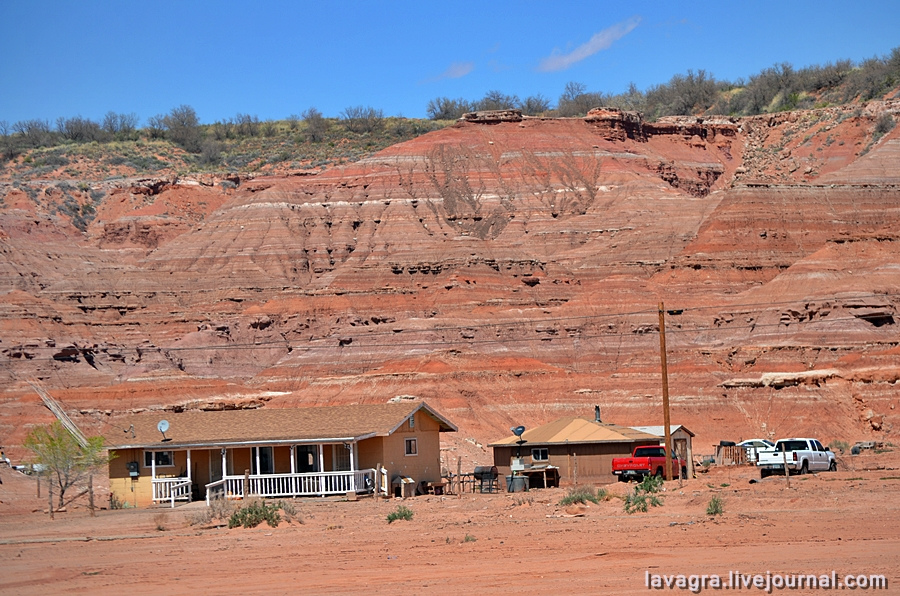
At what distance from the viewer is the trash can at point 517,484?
147ft

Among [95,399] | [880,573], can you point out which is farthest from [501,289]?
[880,573]

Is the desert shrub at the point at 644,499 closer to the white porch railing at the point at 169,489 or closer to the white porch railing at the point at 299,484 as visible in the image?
the white porch railing at the point at 299,484

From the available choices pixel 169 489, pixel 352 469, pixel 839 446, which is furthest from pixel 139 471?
pixel 839 446

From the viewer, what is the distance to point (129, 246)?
13600cm

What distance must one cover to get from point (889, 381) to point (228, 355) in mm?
54202

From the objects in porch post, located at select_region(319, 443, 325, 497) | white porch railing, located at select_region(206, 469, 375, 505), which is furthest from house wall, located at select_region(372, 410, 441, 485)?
porch post, located at select_region(319, 443, 325, 497)

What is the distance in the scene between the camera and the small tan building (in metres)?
49.7

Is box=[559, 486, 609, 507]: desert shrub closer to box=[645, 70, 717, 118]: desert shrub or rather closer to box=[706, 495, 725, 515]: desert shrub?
box=[706, 495, 725, 515]: desert shrub

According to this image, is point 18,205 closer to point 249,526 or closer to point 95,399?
point 95,399

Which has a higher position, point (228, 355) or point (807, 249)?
point (807, 249)

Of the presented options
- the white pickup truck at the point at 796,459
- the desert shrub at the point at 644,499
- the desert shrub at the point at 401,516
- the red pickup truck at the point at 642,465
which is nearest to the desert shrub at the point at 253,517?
the desert shrub at the point at 401,516

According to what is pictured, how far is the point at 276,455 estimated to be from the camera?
45.8 meters

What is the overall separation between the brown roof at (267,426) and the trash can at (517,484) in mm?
4173

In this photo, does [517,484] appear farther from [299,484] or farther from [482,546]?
[482,546]
